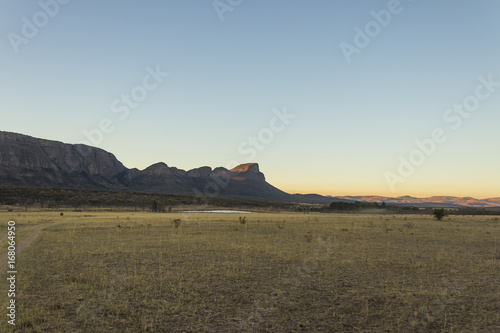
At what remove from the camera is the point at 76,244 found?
2114 centimetres

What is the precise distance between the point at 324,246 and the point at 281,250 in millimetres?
3387

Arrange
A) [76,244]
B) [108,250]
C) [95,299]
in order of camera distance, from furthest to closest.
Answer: [76,244]
[108,250]
[95,299]

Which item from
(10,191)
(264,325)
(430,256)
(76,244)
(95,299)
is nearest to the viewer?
(264,325)

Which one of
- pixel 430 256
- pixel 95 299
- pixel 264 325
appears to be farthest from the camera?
pixel 430 256

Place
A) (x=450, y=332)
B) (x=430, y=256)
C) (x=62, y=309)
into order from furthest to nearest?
1. (x=430, y=256)
2. (x=62, y=309)
3. (x=450, y=332)

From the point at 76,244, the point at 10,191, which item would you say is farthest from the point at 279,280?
the point at 10,191

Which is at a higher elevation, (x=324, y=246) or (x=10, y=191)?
(x=10, y=191)

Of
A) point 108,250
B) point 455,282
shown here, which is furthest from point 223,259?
point 455,282

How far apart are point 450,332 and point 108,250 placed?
1663 centimetres

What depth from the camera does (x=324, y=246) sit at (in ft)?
70.2

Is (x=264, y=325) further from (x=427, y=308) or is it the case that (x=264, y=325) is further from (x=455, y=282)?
(x=455, y=282)

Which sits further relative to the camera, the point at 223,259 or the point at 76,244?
the point at 76,244

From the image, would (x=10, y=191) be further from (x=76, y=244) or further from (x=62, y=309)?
(x=62, y=309)

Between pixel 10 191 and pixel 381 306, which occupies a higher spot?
pixel 10 191
